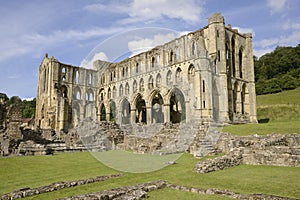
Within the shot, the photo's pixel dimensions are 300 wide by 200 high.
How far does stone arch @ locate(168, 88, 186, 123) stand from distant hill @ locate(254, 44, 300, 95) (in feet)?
79.0

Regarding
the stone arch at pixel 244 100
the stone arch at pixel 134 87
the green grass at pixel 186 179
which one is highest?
the stone arch at pixel 134 87

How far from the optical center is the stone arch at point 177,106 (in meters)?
34.9

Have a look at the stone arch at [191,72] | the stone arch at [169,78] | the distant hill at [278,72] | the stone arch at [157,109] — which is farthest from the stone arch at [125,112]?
the distant hill at [278,72]

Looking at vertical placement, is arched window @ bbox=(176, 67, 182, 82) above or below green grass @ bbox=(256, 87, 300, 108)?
above

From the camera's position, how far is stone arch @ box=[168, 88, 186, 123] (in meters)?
34.9

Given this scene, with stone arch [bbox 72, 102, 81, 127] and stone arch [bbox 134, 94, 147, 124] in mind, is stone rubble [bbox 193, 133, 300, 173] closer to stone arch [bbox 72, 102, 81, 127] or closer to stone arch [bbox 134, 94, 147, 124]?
stone arch [bbox 134, 94, 147, 124]

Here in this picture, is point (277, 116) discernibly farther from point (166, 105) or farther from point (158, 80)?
point (158, 80)

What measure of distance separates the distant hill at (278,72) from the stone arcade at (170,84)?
20.4m

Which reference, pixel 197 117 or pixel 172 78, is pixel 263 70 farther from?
pixel 197 117

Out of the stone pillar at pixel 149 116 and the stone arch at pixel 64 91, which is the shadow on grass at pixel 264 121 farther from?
the stone arch at pixel 64 91

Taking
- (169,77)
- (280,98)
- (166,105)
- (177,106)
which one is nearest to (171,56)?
(169,77)

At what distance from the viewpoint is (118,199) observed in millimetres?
5668

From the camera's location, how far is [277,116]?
Answer: 33.8 metres

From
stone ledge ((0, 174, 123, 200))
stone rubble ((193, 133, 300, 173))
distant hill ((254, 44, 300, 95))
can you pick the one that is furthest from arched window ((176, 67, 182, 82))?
distant hill ((254, 44, 300, 95))
